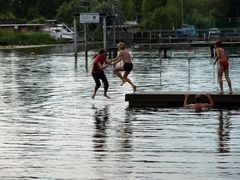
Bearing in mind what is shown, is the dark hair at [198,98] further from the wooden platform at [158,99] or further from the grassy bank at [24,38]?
the grassy bank at [24,38]

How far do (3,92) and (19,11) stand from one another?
426 feet

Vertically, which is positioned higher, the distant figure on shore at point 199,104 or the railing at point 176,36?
the distant figure on shore at point 199,104

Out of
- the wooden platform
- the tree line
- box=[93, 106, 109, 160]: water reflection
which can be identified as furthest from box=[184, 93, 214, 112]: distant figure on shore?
the tree line

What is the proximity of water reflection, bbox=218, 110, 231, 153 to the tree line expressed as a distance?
139 ft

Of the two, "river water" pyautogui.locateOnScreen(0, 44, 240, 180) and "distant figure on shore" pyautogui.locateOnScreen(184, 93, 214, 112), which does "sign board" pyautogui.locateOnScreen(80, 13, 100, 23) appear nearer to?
"river water" pyautogui.locateOnScreen(0, 44, 240, 180)

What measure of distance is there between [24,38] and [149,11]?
18.8m

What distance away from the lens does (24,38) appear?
373ft

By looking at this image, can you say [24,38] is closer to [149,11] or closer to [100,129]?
[149,11]

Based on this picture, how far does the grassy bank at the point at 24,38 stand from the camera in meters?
111

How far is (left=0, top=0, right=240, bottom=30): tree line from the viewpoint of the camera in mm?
84250

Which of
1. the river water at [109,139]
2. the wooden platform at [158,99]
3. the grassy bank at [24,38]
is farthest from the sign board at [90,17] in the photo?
the grassy bank at [24,38]

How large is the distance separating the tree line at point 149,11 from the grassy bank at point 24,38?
17.7 feet

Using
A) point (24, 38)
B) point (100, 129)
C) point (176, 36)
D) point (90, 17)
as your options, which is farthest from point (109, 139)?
point (24, 38)

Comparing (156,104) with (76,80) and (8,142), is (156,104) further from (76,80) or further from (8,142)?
(76,80)
